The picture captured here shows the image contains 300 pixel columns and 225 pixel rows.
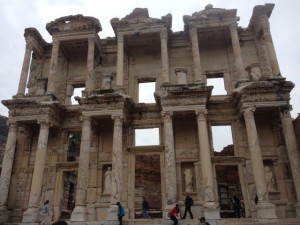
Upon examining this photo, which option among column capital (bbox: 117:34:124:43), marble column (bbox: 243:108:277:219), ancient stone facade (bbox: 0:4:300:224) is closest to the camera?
marble column (bbox: 243:108:277:219)

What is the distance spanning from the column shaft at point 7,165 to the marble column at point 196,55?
33.0 feet

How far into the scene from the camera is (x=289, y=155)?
14047mm

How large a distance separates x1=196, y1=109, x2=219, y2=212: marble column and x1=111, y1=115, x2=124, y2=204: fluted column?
3902 millimetres

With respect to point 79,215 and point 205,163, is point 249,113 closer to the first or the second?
point 205,163

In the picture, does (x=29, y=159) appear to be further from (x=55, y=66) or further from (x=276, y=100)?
(x=276, y=100)

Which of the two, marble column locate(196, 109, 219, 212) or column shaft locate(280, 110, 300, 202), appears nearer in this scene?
marble column locate(196, 109, 219, 212)

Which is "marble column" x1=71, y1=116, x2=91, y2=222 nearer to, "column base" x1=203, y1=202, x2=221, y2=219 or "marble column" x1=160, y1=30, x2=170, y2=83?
"marble column" x1=160, y1=30, x2=170, y2=83

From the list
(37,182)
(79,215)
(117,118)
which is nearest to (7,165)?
(37,182)

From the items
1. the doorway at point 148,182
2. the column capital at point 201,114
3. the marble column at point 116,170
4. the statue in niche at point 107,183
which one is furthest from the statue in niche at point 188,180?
the doorway at point 148,182

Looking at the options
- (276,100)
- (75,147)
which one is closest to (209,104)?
(276,100)

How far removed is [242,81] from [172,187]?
6.44 m

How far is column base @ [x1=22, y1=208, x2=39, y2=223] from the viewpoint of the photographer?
13.7 m

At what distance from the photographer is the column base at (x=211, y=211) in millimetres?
12889

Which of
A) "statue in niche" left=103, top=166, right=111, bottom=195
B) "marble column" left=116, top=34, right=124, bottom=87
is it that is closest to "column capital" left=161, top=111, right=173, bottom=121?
"marble column" left=116, top=34, right=124, bottom=87
